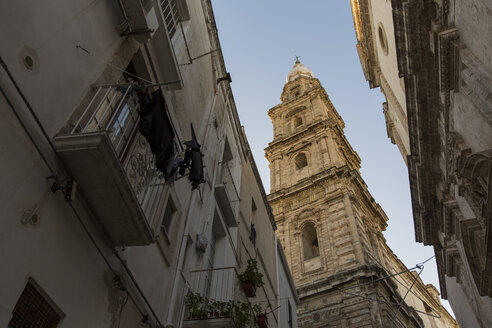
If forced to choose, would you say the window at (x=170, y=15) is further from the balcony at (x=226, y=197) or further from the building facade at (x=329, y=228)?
the building facade at (x=329, y=228)

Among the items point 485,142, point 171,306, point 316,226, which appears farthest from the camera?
point 316,226

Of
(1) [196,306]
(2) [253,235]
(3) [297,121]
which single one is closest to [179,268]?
(1) [196,306]

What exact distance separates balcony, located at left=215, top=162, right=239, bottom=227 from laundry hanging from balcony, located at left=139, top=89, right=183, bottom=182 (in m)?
3.76

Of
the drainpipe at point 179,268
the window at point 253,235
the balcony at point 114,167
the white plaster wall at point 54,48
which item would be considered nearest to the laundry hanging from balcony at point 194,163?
the balcony at point 114,167

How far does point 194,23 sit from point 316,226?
19.0 meters

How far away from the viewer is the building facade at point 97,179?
353 centimetres

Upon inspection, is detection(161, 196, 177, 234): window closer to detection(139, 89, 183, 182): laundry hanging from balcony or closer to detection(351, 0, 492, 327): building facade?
detection(139, 89, 183, 182): laundry hanging from balcony

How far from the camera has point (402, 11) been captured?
10.1 meters

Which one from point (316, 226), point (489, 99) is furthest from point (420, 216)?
point (316, 226)

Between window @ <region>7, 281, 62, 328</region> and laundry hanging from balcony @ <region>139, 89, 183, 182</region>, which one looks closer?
window @ <region>7, 281, 62, 328</region>

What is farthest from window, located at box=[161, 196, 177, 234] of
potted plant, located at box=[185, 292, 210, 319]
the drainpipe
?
potted plant, located at box=[185, 292, 210, 319]

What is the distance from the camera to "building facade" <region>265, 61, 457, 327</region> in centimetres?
2117

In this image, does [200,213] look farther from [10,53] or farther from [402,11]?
[402,11]

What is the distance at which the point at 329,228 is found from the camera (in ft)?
82.9
